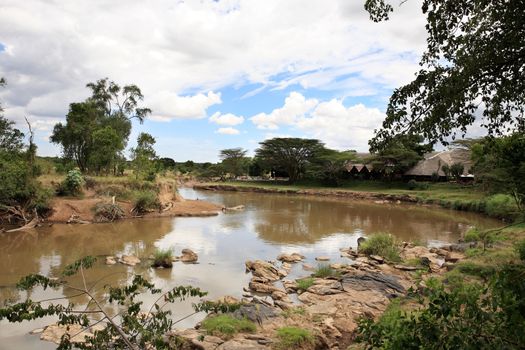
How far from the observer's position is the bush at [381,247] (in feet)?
43.3

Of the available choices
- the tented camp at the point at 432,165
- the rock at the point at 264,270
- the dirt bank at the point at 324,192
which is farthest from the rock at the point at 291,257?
the tented camp at the point at 432,165

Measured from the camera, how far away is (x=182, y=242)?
1630 centimetres

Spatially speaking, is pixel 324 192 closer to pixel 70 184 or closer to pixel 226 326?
pixel 70 184

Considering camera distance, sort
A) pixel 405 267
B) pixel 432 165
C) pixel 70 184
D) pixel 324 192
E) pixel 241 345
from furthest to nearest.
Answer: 1. pixel 432 165
2. pixel 324 192
3. pixel 70 184
4. pixel 405 267
5. pixel 241 345

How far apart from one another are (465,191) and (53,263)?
30.6 metres

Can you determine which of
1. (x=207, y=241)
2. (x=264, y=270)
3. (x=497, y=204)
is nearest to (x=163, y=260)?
(x=264, y=270)

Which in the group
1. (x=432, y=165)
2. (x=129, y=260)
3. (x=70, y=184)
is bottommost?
(x=129, y=260)

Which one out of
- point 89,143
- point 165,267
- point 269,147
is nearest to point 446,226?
point 165,267

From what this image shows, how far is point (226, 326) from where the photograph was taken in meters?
6.84

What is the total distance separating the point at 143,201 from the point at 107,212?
6.97ft

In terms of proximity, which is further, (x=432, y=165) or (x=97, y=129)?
(x=432, y=165)

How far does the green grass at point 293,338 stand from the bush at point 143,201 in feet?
54.8

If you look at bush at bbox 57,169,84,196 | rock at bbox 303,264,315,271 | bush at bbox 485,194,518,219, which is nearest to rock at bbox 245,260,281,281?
rock at bbox 303,264,315,271

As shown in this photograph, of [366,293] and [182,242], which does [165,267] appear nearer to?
[182,242]
